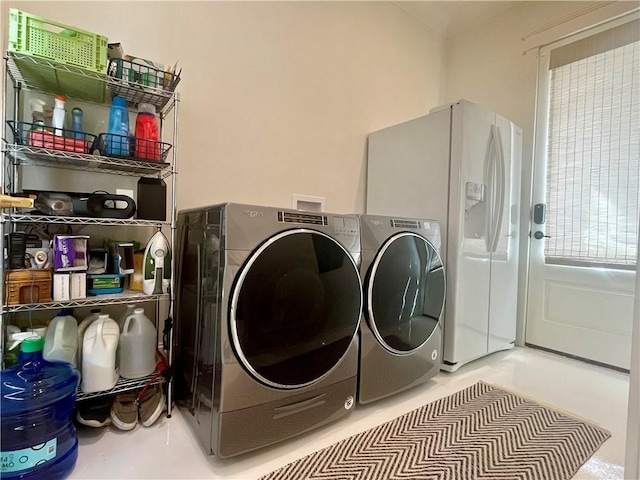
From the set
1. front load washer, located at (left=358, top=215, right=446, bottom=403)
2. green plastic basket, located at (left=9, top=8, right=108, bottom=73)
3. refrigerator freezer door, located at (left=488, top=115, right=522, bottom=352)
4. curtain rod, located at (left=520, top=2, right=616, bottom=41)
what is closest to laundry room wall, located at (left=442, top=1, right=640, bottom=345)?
curtain rod, located at (left=520, top=2, right=616, bottom=41)

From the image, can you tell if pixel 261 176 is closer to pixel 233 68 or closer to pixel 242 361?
pixel 233 68

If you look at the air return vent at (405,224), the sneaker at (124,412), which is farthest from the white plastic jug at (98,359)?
the air return vent at (405,224)

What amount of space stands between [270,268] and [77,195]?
2.78 feet

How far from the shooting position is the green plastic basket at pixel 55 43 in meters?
1.08

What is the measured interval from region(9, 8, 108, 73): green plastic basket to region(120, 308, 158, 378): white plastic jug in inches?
38.9

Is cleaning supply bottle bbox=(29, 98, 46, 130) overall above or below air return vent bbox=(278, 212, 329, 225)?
Answer: above

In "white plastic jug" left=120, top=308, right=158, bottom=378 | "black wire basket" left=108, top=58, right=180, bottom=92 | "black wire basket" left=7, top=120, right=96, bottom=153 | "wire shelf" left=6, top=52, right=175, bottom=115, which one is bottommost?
"white plastic jug" left=120, top=308, right=158, bottom=378

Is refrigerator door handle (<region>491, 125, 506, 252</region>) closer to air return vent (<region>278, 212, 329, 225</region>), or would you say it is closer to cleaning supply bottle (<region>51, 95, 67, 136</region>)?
air return vent (<region>278, 212, 329, 225</region>)

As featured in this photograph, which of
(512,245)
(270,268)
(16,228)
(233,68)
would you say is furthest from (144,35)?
(512,245)

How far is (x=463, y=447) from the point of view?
1.26 meters

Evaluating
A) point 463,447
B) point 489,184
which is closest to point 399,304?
point 463,447

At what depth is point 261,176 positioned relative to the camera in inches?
78.5

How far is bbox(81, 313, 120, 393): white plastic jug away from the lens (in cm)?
119

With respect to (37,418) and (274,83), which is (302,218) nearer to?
(37,418)
